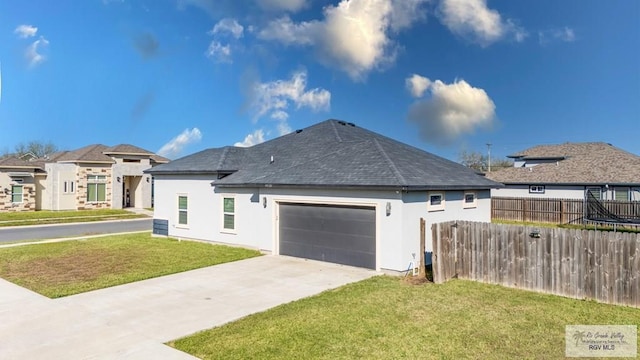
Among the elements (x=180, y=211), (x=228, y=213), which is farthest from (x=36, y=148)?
(x=228, y=213)

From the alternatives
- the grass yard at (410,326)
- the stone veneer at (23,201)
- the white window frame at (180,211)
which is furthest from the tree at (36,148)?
the grass yard at (410,326)

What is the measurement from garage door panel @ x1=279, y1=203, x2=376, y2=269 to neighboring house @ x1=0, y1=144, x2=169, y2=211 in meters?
26.9

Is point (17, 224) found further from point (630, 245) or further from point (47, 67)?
point (630, 245)

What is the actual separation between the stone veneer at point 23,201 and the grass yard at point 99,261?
18.0 metres

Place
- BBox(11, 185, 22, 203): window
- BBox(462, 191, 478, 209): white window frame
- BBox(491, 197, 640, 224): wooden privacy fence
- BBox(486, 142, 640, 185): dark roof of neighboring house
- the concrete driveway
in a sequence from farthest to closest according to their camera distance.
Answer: BBox(11, 185, 22, 203): window → BBox(486, 142, 640, 185): dark roof of neighboring house → BBox(491, 197, 640, 224): wooden privacy fence → BBox(462, 191, 478, 209): white window frame → the concrete driveway

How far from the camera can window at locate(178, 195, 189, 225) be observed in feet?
59.4

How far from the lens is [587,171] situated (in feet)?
90.1

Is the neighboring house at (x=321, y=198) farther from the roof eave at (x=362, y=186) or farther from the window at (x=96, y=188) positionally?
the window at (x=96, y=188)

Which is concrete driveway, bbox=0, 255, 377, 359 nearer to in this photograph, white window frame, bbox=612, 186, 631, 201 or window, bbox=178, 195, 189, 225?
window, bbox=178, 195, 189, 225

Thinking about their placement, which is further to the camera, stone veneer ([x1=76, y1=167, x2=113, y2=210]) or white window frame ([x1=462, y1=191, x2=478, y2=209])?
stone veneer ([x1=76, y1=167, x2=113, y2=210])

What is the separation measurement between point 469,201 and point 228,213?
10082mm

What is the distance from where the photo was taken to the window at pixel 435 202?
12202 millimetres

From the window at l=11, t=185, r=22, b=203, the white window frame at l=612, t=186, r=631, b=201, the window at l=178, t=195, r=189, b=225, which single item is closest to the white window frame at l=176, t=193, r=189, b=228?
the window at l=178, t=195, r=189, b=225

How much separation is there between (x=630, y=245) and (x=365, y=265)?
6478 millimetres
